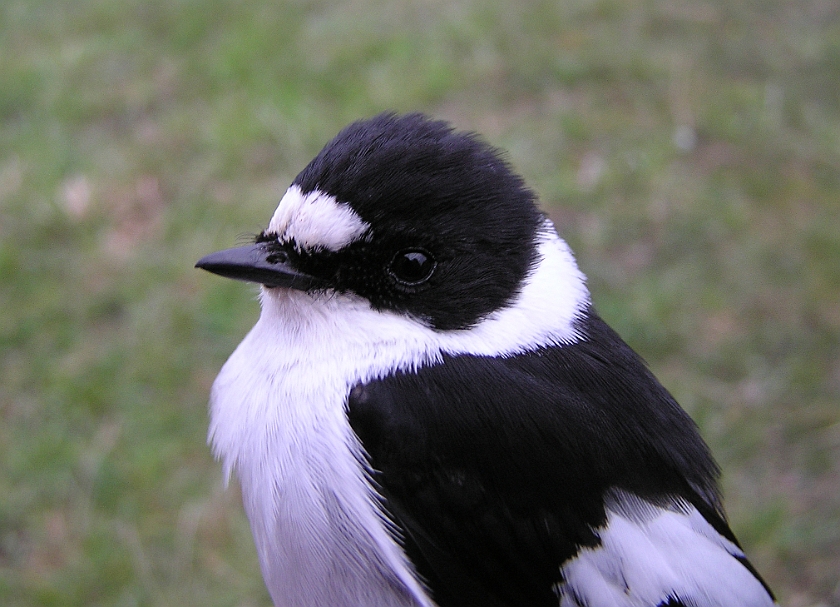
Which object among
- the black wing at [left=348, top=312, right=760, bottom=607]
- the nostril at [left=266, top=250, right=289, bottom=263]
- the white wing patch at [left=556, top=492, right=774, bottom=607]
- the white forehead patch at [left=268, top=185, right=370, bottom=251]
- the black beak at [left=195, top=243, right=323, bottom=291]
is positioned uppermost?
the white forehead patch at [left=268, top=185, right=370, bottom=251]

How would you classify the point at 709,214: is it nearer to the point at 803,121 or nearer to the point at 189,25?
the point at 803,121

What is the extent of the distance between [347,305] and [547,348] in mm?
463

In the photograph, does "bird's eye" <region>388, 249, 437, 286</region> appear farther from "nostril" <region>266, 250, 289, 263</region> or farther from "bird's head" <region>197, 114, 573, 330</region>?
"nostril" <region>266, 250, 289, 263</region>

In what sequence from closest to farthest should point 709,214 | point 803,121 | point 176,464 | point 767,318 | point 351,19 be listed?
point 176,464 < point 767,318 < point 709,214 < point 803,121 < point 351,19

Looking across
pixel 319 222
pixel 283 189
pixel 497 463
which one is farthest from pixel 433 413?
pixel 283 189

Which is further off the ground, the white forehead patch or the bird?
the white forehead patch

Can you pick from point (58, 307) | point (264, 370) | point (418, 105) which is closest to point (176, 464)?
point (58, 307)

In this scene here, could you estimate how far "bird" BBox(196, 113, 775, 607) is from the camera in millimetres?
1779

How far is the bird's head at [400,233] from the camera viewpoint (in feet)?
5.85

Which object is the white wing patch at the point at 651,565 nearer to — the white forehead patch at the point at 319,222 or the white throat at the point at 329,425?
the white throat at the point at 329,425

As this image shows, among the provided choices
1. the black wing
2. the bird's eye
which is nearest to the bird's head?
the bird's eye

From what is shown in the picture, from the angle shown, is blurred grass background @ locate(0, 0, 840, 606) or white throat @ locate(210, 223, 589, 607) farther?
blurred grass background @ locate(0, 0, 840, 606)

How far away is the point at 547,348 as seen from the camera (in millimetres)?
1909

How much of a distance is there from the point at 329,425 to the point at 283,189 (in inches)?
119
